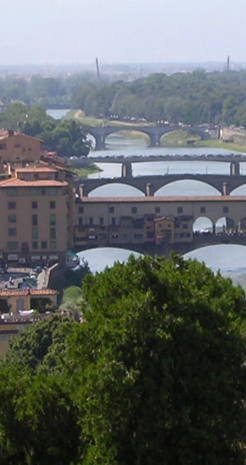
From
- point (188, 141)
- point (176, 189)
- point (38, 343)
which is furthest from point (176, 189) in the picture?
point (38, 343)

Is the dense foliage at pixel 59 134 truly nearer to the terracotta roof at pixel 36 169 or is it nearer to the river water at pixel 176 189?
the river water at pixel 176 189

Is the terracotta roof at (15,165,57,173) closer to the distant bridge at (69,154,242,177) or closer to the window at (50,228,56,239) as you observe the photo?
the window at (50,228,56,239)

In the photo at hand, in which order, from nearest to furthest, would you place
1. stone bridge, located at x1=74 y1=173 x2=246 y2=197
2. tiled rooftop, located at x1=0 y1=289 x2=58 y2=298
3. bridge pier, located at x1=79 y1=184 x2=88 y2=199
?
tiled rooftop, located at x1=0 y1=289 x2=58 y2=298 → bridge pier, located at x1=79 y1=184 x2=88 y2=199 → stone bridge, located at x1=74 y1=173 x2=246 y2=197

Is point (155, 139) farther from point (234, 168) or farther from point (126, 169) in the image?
point (126, 169)

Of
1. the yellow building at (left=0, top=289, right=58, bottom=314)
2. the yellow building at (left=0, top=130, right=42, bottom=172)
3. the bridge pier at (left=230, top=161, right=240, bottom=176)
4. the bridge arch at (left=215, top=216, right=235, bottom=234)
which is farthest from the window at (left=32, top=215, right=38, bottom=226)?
the bridge pier at (left=230, top=161, right=240, bottom=176)

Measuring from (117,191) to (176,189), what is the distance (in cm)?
126

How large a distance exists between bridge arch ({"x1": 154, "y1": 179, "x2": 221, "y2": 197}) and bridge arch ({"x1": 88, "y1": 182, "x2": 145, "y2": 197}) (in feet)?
1.33

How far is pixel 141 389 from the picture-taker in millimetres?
5961

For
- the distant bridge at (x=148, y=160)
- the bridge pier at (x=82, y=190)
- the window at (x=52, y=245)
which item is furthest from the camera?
the distant bridge at (x=148, y=160)

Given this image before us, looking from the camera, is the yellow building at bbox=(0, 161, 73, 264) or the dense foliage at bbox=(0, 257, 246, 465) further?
the yellow building at bbox=(0, 161, 73, 264)

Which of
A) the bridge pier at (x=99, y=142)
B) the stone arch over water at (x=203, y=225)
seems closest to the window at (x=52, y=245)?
the stone arch over water at (x=203, y=225)

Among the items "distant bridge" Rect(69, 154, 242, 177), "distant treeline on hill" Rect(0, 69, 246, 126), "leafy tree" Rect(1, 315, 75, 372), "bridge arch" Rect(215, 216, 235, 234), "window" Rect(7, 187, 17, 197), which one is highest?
"leafy tree" Rect(1, 315, 75, 372)

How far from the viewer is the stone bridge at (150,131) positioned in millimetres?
38625

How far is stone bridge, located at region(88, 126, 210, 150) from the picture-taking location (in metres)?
38.6
